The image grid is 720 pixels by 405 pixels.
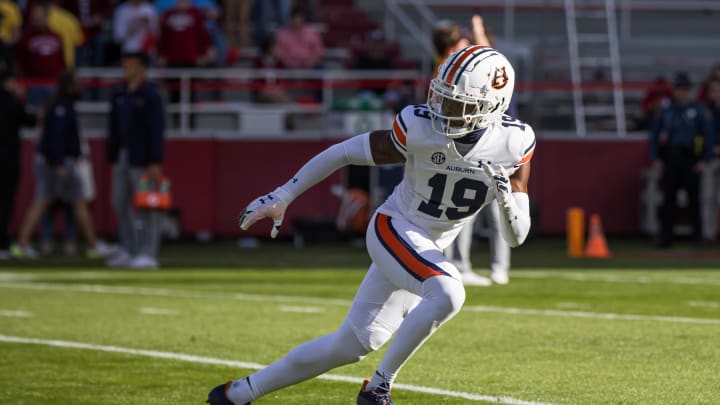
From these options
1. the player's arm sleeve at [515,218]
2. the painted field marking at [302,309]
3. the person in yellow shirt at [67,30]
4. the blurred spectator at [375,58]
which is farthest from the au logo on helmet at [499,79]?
the person in yellow shirt at [67,30]

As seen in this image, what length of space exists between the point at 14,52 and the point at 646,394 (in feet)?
44.1

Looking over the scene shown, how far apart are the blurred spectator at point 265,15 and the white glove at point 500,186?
15.2 meters

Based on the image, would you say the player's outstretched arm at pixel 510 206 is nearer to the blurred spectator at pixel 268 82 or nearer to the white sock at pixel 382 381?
the white sock at pixel 382 381

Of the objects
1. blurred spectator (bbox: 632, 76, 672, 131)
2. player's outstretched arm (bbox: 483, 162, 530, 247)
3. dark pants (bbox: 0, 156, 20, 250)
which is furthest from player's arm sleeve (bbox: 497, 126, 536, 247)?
blurred spectator (bbox: 632, 76, 672, 131)

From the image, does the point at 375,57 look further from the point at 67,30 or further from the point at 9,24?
the point at 9,24

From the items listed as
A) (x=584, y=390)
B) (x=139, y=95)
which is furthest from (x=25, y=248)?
(x=584, y=390)

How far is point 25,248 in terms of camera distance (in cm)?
1528

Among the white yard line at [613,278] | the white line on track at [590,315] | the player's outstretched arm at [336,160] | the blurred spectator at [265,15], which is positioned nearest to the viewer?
the player's outstretched arm at [336,160]

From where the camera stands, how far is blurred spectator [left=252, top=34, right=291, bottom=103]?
18.2 meters

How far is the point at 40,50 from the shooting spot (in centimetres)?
1789

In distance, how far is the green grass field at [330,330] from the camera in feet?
22.1

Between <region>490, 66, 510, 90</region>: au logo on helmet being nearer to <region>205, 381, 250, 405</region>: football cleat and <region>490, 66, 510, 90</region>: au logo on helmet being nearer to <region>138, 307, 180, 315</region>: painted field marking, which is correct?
<region>205, 381, 250, 405</region>: football cleat

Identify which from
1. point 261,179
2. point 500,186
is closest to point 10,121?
point 261,179

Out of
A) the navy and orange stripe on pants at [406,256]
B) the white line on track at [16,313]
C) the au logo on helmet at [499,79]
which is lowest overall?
the white line on track at [16,313]
